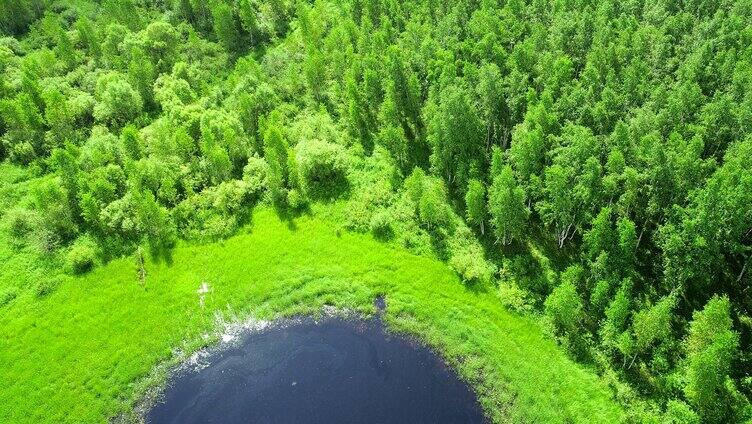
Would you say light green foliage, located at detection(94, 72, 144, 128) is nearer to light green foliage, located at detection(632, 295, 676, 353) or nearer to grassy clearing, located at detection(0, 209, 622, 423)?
grassy clearing, located at detection(0, 209, 622, 423)

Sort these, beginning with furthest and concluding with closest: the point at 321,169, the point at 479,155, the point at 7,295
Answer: the point at 321,169 < the point at 479,155 < the point at 7,295

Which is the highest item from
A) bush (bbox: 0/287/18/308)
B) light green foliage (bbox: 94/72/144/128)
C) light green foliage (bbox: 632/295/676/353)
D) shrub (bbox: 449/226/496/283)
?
light green foliage (bbox: 94/72/144/128)

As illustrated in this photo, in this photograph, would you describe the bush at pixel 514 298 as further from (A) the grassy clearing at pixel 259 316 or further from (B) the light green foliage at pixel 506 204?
(B) the light green foliage at pixel 506 204

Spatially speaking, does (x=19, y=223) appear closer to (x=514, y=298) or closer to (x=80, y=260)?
(x=80, y=260)

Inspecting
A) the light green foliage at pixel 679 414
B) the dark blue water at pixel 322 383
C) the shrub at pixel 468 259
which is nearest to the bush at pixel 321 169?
the shrub at pixel 468 259

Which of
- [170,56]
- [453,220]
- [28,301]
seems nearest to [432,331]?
[453,220]

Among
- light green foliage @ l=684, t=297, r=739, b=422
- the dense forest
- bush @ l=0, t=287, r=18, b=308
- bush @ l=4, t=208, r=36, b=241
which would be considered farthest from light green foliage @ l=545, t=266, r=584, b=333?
bush @ l=4, t=208, r=36, b=241

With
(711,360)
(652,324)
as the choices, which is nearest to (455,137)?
(652,324)
